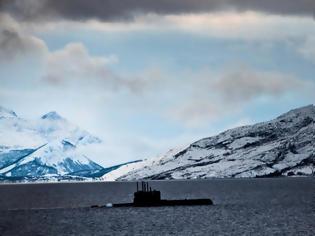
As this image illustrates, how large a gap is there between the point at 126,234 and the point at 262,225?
31747 millimetres

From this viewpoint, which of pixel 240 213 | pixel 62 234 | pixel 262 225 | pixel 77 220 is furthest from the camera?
pixel 240 213

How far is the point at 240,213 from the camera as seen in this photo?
19788 centimetres

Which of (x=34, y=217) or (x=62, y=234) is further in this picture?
(x=34, y=217)

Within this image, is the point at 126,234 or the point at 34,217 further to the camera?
the point at 34,217

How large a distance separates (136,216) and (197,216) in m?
16.8

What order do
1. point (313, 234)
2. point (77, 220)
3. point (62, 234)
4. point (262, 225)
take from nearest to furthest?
1. point (313, 234)
2. point (62, 234)
3. point (262, 225)
4. point (77, 220)

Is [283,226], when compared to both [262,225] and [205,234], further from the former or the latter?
[205,234]

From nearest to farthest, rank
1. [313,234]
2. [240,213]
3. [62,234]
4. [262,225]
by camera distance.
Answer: [313,234]
[62,234]
[262,225]
[240,213]

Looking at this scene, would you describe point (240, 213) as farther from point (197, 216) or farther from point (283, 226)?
point (283, 226)

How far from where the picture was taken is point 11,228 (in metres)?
162

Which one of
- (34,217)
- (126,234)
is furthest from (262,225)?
(34,217)

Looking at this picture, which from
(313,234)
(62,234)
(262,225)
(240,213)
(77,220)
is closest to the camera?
(313,234)

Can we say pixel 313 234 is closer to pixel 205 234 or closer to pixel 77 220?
pixel 205 234

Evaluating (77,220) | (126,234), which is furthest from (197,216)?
(126,234)
